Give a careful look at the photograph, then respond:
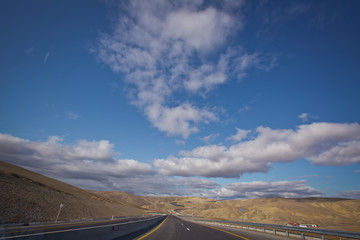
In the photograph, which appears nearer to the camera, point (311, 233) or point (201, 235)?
point (201, 235)

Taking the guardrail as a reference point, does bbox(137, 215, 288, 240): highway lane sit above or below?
below

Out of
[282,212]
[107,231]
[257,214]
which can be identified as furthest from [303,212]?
[107,231]

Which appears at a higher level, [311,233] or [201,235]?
[311,233]

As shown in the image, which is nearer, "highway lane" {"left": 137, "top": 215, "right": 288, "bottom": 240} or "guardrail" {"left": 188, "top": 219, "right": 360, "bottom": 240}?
"guardrail" {"left": 188, "top": 219, "right": 360, "bottom": 240}

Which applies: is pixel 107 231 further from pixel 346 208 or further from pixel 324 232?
pixel 346 208

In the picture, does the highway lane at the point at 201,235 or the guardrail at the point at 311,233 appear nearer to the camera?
the guardrail at the point at 311,233

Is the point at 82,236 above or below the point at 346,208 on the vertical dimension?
below

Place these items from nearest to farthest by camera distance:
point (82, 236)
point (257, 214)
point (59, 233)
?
point (59, 233)
point (82, 236)
point (257, 214)

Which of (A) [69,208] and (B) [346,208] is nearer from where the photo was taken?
(A) [69,208]

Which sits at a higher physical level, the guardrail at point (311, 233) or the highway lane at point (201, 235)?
the guardrail at point (311, 233)

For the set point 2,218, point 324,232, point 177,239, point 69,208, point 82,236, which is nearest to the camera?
point 82,236

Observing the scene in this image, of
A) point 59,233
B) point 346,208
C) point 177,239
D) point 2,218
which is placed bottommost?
point 2,218

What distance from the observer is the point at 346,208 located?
119 m

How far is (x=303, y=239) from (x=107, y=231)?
15.3 meters
